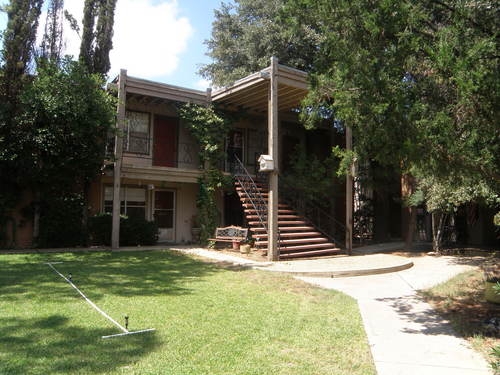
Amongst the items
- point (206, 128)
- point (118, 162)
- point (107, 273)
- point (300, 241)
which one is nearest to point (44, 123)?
point (118, 162)

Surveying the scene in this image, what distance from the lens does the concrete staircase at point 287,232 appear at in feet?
37.1

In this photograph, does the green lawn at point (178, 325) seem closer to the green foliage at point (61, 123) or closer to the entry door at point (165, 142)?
the green foliage at point (61, 123)

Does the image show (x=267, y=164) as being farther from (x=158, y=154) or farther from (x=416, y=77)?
(x=416, y=77)

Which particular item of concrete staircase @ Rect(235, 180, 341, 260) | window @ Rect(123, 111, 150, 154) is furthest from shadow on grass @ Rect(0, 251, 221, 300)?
window @ Rect(123, 111, 150, 154)

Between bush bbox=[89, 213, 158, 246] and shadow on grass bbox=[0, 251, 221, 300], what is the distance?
1.77 m

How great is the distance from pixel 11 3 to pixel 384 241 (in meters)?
15.8

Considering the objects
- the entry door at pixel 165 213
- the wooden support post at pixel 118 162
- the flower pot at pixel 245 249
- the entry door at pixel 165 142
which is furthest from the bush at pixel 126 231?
the flower pot at pixel 245 249

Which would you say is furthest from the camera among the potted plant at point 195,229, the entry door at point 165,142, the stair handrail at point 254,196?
the entry door at point 165,142

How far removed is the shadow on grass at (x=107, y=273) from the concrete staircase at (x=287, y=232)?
2306mm

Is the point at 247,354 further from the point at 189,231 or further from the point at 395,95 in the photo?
the point at 189,231

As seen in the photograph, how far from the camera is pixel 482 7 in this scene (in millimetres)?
4906

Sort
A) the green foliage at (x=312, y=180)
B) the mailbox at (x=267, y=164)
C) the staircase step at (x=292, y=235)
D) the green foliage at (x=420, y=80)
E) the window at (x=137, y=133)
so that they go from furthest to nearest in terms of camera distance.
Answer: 1. the window at (x=137, y=133)
2. the green foliage at (x=312, y=180)
3. the staircase step at (x=292, y=235)
4. the mailbox at (x=267, y=164)
5. the green foliage at (x=420, y=80)

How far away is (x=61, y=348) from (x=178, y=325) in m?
1.33

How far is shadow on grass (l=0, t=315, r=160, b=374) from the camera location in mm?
3463
